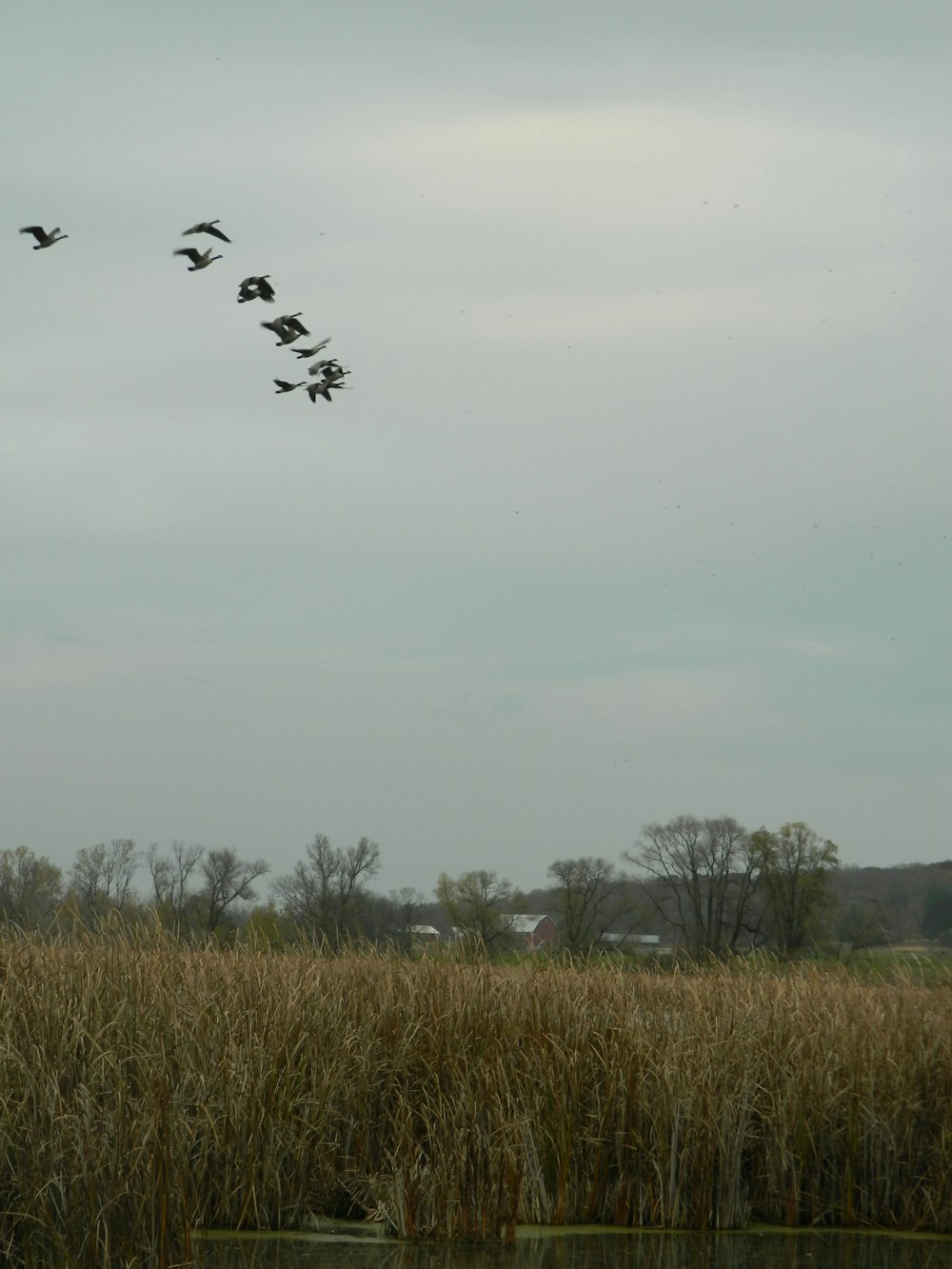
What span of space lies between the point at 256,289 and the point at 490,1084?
7.12 meters

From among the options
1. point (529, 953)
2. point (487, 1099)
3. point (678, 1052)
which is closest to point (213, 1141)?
point (487, 1099)

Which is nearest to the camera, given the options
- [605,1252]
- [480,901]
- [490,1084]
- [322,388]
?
[605,1252]

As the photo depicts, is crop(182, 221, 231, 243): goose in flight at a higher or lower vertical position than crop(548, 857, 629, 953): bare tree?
higher

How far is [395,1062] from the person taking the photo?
34.6 ft

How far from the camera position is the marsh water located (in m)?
8.95

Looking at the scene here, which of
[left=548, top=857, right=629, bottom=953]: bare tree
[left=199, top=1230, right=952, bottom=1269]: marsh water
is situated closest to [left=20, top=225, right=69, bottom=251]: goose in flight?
[left=199, top=1230, right=952, bottom=1269]: marsh water

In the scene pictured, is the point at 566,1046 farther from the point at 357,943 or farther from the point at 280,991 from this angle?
the point at 357,943

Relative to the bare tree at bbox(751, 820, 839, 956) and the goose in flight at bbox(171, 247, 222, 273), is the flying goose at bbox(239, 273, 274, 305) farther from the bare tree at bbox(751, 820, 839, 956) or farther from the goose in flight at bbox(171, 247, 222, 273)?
the bare tree at bbox(751, 820, 839, 956)

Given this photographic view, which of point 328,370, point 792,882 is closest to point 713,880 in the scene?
point 792,882

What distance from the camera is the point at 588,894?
33281 mm

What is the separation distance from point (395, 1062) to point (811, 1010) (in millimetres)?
3384

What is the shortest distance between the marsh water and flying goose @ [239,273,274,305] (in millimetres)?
7754

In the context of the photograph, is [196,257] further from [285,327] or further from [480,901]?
[480,901]

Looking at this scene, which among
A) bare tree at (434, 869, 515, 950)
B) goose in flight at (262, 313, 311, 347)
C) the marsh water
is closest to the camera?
the marsh water
